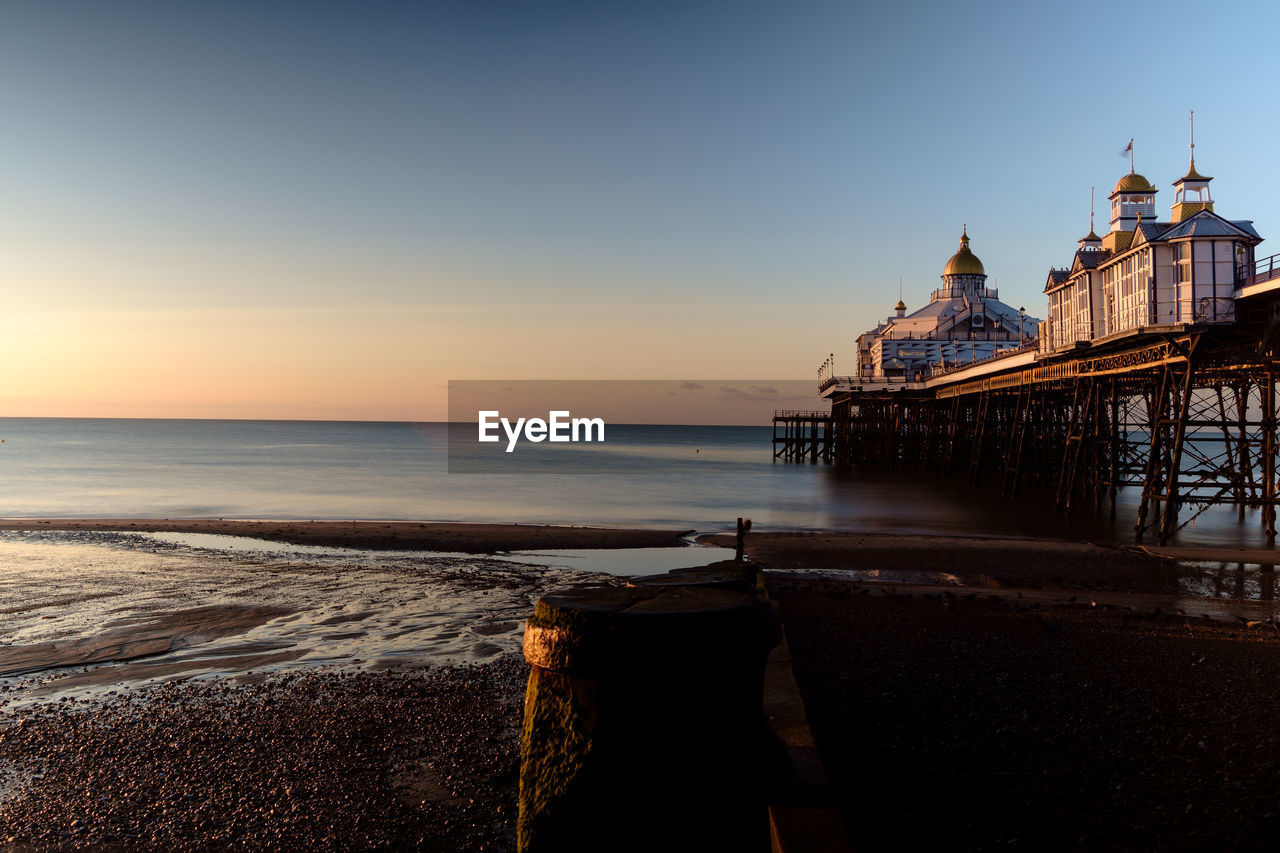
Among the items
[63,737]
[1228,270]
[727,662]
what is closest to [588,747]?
[727,662]

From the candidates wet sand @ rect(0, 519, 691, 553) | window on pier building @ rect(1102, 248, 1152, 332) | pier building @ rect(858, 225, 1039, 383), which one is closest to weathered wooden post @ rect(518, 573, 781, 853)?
wet sand @ rect(0, 519, 691, 553)

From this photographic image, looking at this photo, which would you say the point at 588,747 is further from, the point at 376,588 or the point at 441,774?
the point at 376,588

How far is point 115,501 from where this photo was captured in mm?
35781

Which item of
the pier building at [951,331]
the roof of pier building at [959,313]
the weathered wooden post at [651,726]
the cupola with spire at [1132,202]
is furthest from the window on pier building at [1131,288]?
the roof of pier building at [959,313]

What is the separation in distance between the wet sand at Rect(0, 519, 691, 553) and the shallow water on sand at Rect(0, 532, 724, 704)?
159 cm

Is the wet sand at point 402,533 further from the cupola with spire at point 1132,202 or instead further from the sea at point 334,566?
the cupola with spire at point 1132,202

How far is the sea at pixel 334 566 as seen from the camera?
9.98 meters

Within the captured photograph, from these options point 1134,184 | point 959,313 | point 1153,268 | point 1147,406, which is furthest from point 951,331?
point 1153,268

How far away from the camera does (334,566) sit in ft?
56.6

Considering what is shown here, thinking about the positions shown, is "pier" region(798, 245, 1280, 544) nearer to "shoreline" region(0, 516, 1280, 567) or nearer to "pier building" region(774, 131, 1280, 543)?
"pier building" region(774, 131, 1280, 543)

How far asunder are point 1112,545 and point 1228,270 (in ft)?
26.6

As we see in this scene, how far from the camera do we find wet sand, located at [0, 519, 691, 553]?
21609 millimetres

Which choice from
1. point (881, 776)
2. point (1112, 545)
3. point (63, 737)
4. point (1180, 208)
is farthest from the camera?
point (1180, 208)

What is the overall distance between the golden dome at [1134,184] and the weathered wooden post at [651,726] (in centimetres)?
3618
